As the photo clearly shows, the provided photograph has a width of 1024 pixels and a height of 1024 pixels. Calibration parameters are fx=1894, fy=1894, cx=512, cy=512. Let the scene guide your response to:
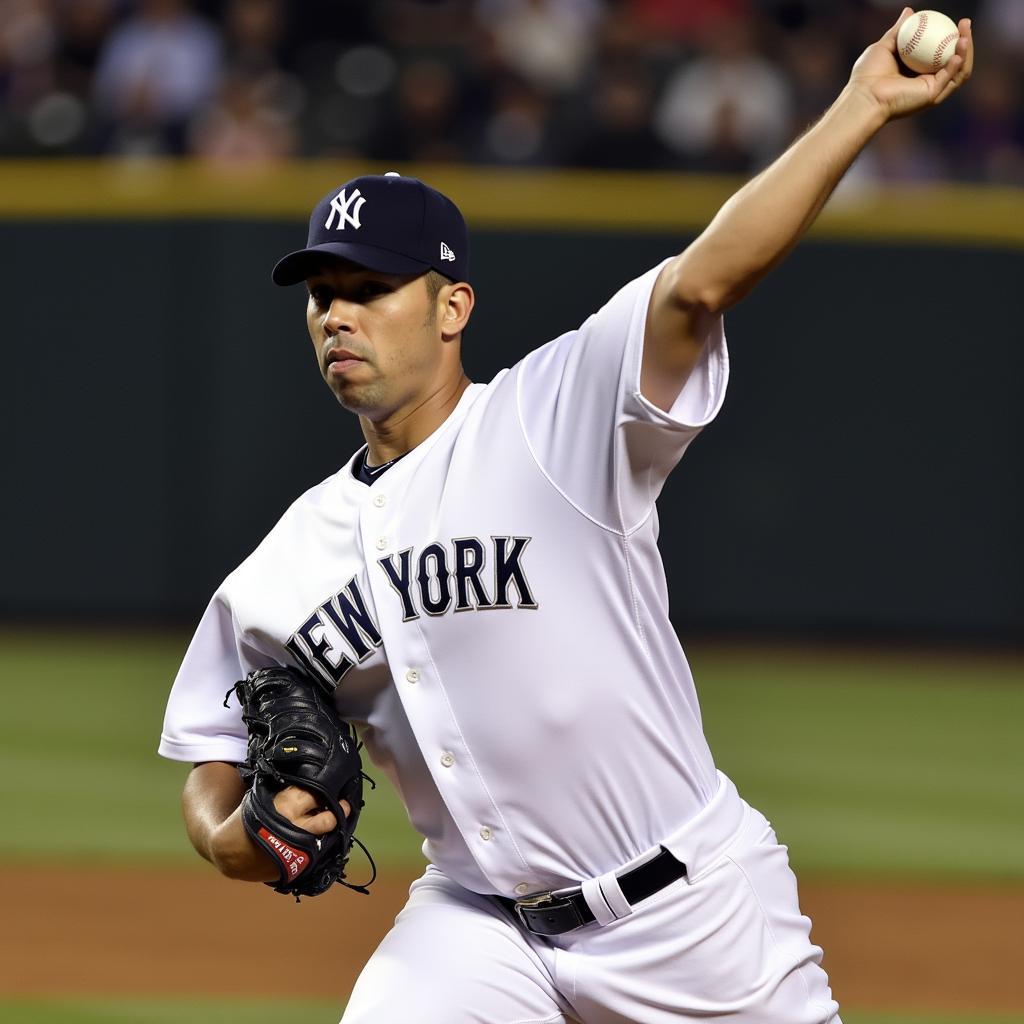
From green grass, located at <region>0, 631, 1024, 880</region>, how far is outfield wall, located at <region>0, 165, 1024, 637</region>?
46 cm

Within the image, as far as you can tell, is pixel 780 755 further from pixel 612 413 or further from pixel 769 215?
pixel 769 215

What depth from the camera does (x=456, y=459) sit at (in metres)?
3.29

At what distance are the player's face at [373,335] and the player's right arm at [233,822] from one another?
27.7 inches

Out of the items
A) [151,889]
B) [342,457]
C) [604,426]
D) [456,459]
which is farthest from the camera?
[342,457]

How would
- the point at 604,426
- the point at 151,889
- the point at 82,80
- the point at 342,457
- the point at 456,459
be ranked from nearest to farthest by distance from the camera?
the point at 604,426 < the point at 456,459 < the point at 151,889 < the point at 342,457 < the point at 82,80

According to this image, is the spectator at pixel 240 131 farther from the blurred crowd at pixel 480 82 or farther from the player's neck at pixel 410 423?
the player's neck at pixel 410 423

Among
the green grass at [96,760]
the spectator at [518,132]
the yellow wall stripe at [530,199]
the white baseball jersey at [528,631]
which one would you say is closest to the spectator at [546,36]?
the spectator at [518,132]

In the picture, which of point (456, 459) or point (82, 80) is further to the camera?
point (82, 80)

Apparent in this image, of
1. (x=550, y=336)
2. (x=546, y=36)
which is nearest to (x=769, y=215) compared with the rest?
(x=550, y=336)

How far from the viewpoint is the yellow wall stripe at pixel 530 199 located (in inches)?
462

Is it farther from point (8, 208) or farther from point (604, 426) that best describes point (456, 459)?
point (8, 208)

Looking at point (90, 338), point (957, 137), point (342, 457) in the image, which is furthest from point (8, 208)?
point (957, 137)

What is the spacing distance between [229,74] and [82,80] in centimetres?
102

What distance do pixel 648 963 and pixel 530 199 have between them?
9135 millimetres
